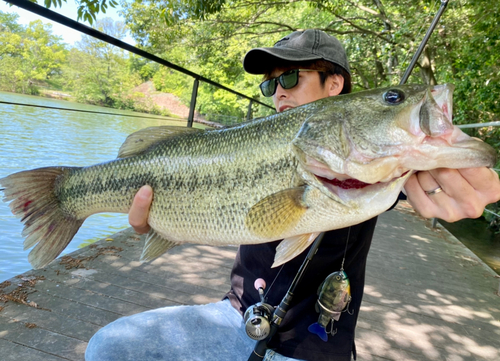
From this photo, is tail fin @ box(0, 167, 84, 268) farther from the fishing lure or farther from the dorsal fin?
the fishing lure

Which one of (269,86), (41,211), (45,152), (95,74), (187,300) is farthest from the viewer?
(95,74)

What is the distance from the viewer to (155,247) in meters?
1.77

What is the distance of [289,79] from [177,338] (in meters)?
1.59

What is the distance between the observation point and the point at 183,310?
181 centimetres

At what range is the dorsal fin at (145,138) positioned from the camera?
6.01 ft

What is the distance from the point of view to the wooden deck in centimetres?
250

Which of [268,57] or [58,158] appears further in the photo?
[58,158]

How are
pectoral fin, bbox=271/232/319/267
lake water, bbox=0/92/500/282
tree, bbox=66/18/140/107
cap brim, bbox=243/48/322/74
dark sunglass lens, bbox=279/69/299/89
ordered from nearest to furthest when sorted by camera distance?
pectoral fin, bbox=271/232/319/267
cap brim, bbox=243/48/322/74
dark sunglass lens, bbox=279/69/299/89
lake water, bbox=0/92/500/282
tree, bbox=66/18/140/107

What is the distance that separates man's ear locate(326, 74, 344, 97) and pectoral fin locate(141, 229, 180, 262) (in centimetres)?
138

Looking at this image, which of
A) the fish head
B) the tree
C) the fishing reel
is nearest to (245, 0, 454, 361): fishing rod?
the fishing reel

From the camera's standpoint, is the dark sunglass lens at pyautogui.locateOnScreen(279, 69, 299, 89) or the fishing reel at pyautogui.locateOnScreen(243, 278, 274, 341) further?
the dark sunglass lens at pyautogui.locateOnScreen(279, 69, 299, 89)

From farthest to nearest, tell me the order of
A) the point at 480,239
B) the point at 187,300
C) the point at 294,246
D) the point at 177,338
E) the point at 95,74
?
the point at 95,74
the point at 480,239
the point at 187,300
the point at 177,338
the point at 294,246

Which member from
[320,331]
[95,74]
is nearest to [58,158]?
[320,331]

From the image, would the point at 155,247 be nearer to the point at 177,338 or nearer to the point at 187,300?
the point at 177,338
